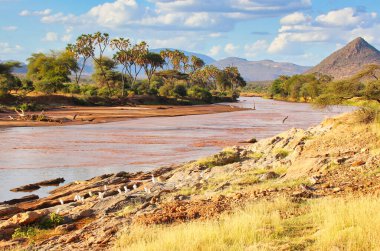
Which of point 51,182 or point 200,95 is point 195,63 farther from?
point 51,182

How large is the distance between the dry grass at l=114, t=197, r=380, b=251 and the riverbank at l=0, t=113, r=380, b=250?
2cm

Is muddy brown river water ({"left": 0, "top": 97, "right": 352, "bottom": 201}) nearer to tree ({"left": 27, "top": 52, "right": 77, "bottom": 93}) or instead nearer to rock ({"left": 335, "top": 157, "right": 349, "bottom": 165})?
rock ({"left": 335, "top": 157, "right": 349, "bottom": 165})

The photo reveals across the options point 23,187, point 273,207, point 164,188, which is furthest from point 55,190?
point 273,207

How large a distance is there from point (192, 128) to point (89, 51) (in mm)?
56748

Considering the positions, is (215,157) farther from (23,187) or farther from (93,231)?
(93,231)

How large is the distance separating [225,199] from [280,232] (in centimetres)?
404

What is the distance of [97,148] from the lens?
32.6 m

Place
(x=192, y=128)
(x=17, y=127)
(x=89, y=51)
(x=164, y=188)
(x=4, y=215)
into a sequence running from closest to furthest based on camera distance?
(x=4, y=215), (x=164, y=188), (x=17, y=127), (x=192, y=128), (x=89, y=51)

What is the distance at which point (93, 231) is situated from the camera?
36.0ft

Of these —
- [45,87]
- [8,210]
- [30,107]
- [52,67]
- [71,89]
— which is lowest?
[8,210]

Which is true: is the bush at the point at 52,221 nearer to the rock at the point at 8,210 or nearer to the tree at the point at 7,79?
the rock at the point at 8,210

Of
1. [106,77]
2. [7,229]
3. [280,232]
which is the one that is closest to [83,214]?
[7,229]

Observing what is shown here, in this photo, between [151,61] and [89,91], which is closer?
[89,91]

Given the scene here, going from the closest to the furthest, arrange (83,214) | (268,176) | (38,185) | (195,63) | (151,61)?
→ (83,214) → (268,176) → (38,185) → (151,61) → (195,63)
